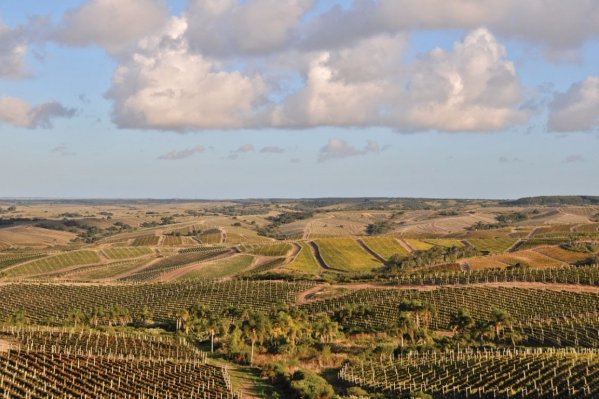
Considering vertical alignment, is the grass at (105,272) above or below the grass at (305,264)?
below

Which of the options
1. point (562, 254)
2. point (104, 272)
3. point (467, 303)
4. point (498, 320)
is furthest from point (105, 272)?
point (562, 254)

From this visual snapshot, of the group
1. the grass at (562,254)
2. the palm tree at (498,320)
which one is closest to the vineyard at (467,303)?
the palm tree at (498,320)

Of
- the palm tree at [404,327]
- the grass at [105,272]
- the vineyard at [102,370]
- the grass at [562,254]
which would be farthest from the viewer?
the grass at [105,272]

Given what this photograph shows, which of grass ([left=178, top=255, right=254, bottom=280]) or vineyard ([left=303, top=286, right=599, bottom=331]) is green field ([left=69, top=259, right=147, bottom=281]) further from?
vineyard ([left=303, top=286, right=599, bottom=331])

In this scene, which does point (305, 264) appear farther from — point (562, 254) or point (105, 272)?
point (562, 254)

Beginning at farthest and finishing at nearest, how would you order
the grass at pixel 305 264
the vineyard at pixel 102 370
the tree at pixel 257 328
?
the grass at pixel 305 264 < the tree at pixel 257 328 < the vineyard at pixel 102 370

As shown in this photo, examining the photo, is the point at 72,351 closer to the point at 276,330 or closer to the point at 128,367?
the point at 128,367

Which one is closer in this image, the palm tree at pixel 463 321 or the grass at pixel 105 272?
the palm tree at pixel 463 321

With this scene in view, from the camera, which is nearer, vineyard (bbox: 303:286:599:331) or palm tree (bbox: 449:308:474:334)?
palm tree (bbox: 449:308:474:334)

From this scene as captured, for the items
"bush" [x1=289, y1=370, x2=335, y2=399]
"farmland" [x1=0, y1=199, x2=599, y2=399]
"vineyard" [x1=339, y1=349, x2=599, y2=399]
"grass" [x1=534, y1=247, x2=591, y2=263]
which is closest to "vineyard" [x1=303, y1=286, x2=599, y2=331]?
"farmland" [x1=0, y1=199, x2=599, y2=399]

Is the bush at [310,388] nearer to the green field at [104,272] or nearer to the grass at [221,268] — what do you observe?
the grass at [221,268]
